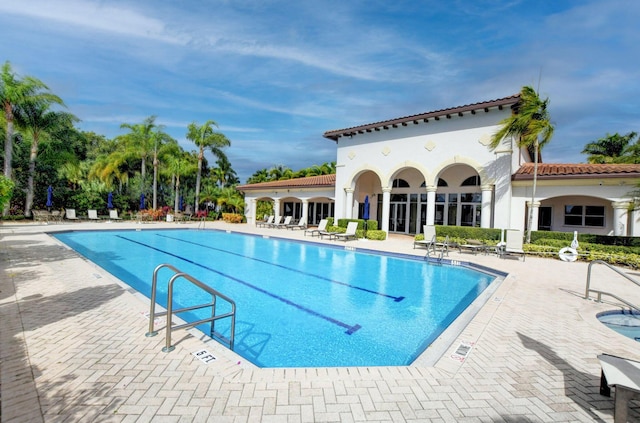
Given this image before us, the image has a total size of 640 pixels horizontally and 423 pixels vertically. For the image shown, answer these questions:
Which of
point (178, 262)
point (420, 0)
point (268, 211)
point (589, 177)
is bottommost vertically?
point (178, 262)

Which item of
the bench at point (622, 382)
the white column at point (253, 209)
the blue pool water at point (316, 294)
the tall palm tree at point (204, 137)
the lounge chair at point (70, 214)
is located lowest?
the blue pool water at point (316, 294)

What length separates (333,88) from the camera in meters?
28.1

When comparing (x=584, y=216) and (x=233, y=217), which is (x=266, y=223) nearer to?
(x=233, y=217)

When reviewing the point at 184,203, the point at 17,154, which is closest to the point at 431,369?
the point at 17,154

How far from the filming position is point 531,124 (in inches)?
551

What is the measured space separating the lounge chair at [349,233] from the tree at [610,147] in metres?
31.2

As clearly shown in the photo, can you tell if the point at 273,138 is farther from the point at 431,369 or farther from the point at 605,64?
the point at 431,369

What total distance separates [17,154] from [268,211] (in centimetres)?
2000

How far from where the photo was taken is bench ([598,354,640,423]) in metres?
2.44

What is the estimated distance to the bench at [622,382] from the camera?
8.01 ft

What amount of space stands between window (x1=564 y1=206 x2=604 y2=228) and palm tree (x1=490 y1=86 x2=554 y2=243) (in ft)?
17.2

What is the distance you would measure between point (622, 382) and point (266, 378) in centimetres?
309

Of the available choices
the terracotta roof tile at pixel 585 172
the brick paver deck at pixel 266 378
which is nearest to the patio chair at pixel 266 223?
the terracotta roof tile at pixel 585 172

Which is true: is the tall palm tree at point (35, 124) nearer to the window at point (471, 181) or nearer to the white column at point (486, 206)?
the window at point (471, 181)
